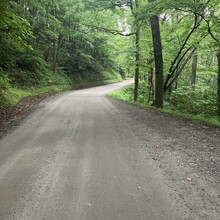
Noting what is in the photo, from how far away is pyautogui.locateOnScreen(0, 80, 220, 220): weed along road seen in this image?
8.26 feet

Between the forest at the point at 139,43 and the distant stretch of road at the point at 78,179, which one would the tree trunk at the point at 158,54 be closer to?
the forest at the point at 139,43

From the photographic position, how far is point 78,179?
3277 mm

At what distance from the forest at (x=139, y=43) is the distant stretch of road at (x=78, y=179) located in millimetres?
4949

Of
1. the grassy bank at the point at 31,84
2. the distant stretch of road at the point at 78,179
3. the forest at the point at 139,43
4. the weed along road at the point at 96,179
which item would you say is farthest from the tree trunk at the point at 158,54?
the grassy bank at the point at 31,84

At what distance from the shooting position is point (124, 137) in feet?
17.6

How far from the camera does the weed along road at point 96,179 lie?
252 centimetres

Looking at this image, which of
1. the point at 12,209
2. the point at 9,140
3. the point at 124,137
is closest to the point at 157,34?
the point at 124,137

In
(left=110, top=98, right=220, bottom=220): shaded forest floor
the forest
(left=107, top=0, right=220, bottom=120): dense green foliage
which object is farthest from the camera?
the forest

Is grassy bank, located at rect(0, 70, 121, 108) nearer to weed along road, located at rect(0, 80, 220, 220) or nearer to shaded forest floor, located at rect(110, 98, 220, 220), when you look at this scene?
weed along road, located at rect(0, 80, 220, 220)

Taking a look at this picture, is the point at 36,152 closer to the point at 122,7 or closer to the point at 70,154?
the point at 70,154

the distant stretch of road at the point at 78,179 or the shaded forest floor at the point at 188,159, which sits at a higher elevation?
the distant stretch of road at the point at 78,179

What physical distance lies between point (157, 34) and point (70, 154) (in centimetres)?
814

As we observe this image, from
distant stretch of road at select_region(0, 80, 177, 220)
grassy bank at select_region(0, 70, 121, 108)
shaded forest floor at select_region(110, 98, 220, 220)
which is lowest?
shaded forest floor at select_region(110, 98, 220, 220)

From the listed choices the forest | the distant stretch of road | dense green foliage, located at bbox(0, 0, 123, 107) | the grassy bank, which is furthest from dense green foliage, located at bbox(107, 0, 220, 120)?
the grassy bank
